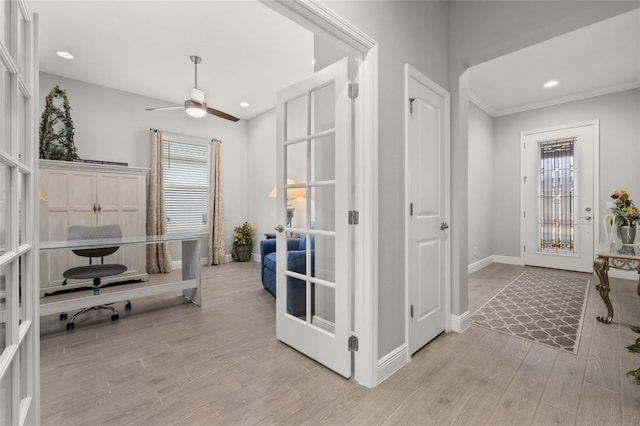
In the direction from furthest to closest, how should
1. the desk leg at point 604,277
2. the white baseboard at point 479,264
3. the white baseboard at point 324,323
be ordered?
1. the white baseboard at point 479,264
2. the desk leg at point 604,277
3. the white baseboard at point 324,323

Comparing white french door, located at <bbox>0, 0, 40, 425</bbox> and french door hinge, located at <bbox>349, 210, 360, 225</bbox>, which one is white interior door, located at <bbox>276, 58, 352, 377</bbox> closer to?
french door hinge, located at <bbox>349, 210, 360, 225</bbox>

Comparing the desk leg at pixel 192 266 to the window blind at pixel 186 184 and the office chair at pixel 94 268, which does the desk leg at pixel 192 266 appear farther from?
the window blind at pixel 186 184

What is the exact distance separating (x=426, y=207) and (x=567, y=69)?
3.44m

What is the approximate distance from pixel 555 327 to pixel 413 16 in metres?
2.94

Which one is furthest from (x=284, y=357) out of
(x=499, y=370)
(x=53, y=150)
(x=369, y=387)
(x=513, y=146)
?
(x=513, y=146)

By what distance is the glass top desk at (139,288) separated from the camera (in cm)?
259

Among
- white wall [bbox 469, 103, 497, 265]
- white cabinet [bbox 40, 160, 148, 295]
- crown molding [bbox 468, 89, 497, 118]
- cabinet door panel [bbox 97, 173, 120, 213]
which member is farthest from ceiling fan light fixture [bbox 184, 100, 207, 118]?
white wall [bbox 469, 103, 497, 265]

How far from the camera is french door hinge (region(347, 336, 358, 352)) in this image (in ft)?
6.12

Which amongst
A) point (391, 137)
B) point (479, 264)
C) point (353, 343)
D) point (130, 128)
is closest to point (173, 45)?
point (130, 128)

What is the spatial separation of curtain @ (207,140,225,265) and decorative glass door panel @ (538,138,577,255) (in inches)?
232

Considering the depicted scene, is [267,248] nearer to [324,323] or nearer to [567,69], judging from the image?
[324,323]

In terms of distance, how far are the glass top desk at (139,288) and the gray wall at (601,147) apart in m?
5.33

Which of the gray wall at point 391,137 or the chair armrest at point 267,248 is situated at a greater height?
the gray wall at point 391,137

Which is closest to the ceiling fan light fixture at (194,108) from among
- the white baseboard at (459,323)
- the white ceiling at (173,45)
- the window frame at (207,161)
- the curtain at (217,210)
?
the white ceiling at (173,45)
